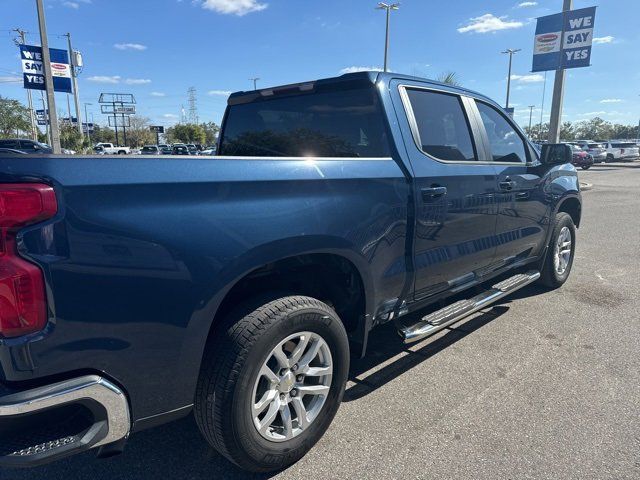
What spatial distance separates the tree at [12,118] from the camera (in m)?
48.2

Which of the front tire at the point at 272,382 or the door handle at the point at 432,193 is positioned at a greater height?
the door handle at the point at 432,193

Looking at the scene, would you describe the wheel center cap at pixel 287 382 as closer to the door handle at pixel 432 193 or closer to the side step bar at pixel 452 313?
the side step bar at pixel 452 313

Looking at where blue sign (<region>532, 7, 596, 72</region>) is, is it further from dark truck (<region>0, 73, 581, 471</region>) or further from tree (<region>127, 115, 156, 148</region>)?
tree (<region>127, 115, 156, 148</region>)

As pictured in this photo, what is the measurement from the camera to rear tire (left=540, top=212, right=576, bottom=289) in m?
4.93

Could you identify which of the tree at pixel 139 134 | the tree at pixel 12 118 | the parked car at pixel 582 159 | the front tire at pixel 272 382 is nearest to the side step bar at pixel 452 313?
the front tire at pixel 272 382

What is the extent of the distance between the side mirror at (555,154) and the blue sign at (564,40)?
40.2ft

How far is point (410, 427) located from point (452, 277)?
1187mm

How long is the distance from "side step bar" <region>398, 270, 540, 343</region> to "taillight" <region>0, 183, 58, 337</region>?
2.08m

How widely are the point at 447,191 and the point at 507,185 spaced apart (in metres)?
1.00

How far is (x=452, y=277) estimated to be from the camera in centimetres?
344

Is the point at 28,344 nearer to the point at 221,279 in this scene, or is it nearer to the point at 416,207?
the point at 221,279

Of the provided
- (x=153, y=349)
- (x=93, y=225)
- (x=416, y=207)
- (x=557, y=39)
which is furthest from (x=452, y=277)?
(x=557, y=39)

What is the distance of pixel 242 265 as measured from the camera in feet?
6.53

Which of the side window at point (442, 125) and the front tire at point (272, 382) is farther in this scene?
the side window at point (442, 125)
